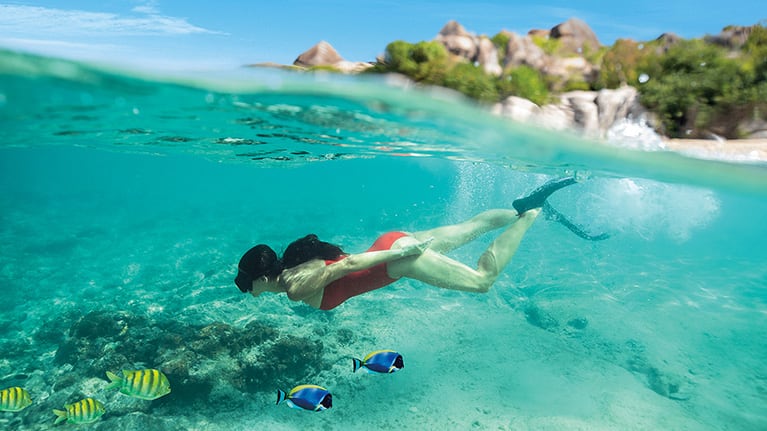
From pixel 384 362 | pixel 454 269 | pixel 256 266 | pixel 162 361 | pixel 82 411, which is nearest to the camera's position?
pixel 384 362

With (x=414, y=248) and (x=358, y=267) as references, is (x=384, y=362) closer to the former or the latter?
(x=358, y=267)

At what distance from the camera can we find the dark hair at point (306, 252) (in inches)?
286

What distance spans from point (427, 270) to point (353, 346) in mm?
4446

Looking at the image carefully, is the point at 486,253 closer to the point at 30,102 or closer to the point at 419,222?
the point at 30,102

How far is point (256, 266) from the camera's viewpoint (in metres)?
6.74

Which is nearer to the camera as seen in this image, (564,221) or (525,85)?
(525,85)

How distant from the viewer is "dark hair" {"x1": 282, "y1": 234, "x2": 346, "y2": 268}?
23.8ft

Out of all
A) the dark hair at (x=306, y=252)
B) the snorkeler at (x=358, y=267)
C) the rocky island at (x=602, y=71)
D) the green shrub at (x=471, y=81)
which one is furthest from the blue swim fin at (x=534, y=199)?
the dark hair at (x=306, y=252)

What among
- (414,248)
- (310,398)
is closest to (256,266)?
(310,398)

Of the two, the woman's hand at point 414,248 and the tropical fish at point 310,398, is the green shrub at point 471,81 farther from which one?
the tropical fish at point 310,398

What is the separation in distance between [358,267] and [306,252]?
1037 mm

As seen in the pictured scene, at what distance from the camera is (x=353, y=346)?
1088 cm

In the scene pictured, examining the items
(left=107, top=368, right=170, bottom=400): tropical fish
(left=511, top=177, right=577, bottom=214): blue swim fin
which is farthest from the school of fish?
(left=511, top=177, right=577, bottom=214): blue swim fin

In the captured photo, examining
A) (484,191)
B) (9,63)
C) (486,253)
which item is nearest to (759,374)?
(486,253)
